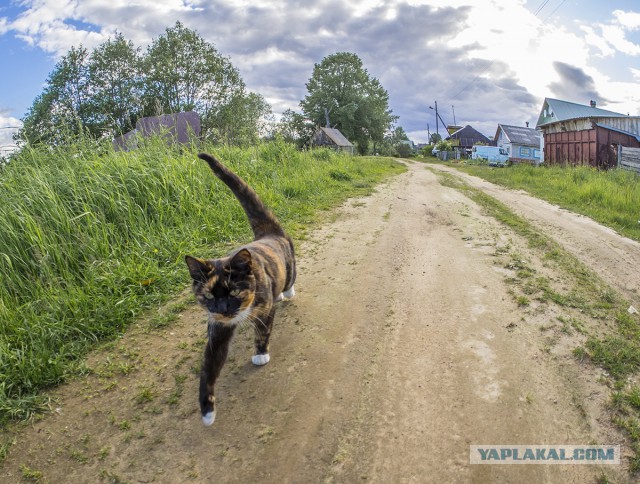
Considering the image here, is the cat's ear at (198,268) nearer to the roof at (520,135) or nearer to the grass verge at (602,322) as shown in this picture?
the grass verge at (602,322)

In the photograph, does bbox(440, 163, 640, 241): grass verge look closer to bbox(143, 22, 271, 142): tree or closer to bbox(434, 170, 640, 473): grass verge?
bbox(434, 170, 640, 473): grass verge

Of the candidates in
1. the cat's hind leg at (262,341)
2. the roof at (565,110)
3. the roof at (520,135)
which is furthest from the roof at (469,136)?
the cat's hind leg at (262,341)

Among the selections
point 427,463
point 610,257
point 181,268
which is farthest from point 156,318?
point 610,257

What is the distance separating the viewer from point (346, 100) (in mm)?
51125

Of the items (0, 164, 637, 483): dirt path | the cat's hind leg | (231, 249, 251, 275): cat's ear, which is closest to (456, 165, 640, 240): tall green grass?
(0, 164, 637, 483): dirt path

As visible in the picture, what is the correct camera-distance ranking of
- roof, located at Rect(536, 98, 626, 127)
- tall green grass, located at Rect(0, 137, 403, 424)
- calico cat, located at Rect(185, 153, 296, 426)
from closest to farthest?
calico cat, located at Rect(185, 153, 296, 426) → tall green grass, located at Rect(0, 137, 403, 424) → roof, located at Rect(536, 98, 626, 127)

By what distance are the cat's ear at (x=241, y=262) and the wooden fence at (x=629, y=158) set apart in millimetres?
19766

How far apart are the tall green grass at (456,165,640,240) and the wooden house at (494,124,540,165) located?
22770 millimetres

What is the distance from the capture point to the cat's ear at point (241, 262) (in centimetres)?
257

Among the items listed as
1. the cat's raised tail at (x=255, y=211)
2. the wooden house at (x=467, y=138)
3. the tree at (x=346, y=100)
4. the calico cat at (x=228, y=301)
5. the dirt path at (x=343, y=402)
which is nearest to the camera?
the dirt path at (x=343, y=402)

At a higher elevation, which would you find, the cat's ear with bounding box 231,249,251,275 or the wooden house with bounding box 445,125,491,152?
the wooden house with bounding box 445,125,491,152

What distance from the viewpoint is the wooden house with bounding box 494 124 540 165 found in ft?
118

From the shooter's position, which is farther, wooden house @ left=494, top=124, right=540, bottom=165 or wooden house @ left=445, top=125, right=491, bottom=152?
wooden house @ left=445, top=125, right=491, bottom=152

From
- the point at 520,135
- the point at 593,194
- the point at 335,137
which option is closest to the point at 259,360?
the point at 593,194
